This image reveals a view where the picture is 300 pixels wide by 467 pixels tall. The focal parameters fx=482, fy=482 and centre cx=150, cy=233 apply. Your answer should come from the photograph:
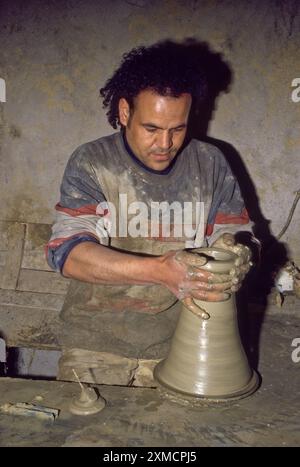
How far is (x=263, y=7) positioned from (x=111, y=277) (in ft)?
10.2

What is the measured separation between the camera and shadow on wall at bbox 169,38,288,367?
441 cm

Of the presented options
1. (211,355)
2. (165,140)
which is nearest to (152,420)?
(211,355)

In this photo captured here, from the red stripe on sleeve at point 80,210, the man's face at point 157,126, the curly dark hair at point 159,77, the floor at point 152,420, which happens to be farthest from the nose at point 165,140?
the floor at point 152,420

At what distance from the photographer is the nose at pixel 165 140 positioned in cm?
281

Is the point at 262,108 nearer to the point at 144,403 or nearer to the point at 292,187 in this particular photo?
the point at 292,187

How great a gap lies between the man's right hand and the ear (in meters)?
1.20

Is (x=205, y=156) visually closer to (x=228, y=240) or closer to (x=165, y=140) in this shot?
(x=165, y=140)

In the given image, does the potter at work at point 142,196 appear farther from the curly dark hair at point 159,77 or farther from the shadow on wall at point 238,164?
the shadow on wall at point 238,164

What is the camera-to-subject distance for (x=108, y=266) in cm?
250

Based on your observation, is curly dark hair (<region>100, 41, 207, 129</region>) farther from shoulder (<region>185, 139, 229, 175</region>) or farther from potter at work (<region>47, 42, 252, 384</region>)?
shoulder (<region>185, 139, 229, 175</region>)

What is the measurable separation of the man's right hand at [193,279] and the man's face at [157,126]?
87 centimetres

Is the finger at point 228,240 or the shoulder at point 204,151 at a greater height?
the shoulder at point 204,151

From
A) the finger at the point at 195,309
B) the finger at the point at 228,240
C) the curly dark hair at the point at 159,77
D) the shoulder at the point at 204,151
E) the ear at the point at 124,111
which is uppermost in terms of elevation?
the curly dark hair at the point at 159,77

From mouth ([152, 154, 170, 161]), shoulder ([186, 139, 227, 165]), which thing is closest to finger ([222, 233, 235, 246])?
mouth ([152, 154, 170, 161])
